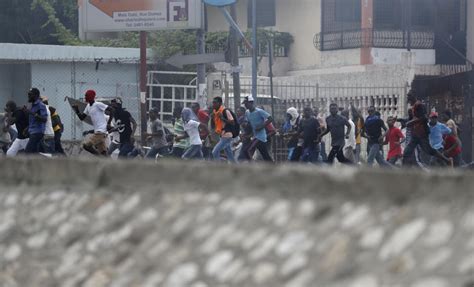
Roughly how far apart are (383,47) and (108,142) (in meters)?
14.9

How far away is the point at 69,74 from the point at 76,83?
0.43 m

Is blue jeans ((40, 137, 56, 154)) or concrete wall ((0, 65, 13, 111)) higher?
concrete wall ((0, 65, 13, 111))

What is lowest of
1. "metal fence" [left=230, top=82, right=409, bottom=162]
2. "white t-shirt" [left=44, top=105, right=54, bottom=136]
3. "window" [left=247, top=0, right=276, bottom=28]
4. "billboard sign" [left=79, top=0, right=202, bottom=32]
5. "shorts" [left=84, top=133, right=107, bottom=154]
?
"shorts" [left=84, top=133, right=107, bottom=154]

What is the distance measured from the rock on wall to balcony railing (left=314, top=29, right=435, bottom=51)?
2770 cm

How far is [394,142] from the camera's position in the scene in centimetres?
2105

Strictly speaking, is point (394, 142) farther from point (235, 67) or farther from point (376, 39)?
→ point (376, 39)

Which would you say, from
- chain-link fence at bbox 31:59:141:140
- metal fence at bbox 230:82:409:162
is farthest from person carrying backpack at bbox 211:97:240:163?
chain-link fence at bbox 31:59:141:140

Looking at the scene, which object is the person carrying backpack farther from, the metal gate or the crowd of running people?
the metal gate

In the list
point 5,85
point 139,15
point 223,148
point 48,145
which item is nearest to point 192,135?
point 223,148

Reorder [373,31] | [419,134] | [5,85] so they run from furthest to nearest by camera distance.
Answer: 1. [373,31]
2. [5,85]
3. [419,134]

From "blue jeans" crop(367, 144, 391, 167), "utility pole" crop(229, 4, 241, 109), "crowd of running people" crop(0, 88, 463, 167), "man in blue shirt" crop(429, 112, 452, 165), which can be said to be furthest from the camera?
"utility pole" crop(229, 4, 241, 109)

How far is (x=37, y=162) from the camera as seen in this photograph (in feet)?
17.4

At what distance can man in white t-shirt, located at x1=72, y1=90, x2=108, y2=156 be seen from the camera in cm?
1864

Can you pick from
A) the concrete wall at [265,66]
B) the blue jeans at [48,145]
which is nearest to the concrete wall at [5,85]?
the concrete wall at [265,66]
